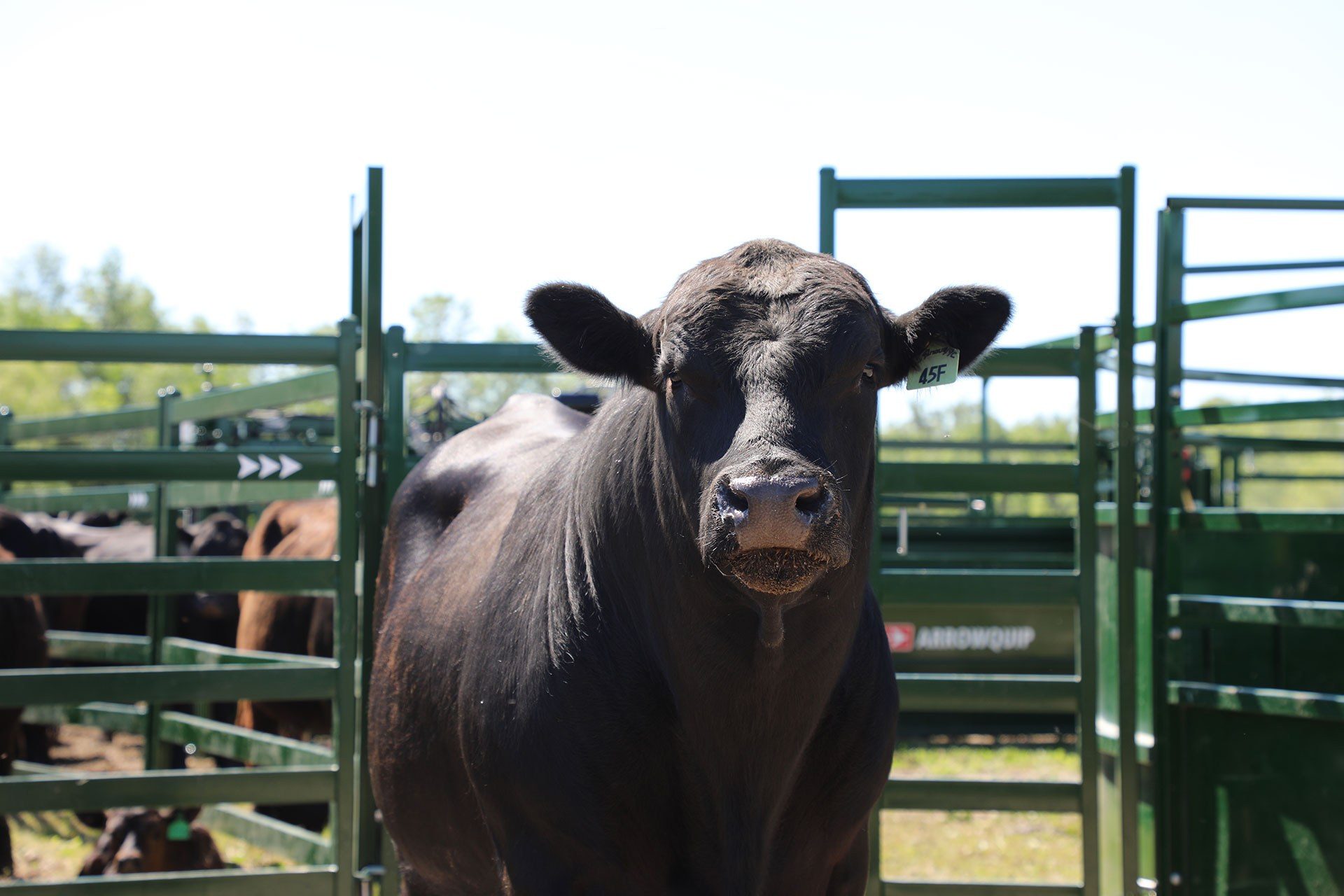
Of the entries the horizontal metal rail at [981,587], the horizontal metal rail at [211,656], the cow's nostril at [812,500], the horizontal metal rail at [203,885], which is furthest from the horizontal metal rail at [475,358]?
the cow's nostril at [812,500]

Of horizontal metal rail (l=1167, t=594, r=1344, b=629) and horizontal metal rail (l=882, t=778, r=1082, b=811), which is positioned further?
horizontal metal rail (l=882, t=778, r=1082, b=811)

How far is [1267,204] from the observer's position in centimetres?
483

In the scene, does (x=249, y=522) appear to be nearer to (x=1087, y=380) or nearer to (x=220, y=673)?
(x=220, y=673)

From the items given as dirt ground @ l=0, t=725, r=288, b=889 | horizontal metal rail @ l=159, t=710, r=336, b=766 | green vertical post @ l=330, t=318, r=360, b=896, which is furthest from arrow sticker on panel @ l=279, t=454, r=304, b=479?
dirt ground @ l=0, t=725, r=288, b=889

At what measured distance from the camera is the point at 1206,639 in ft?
17.8

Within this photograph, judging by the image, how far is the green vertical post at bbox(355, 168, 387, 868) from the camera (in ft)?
16.7

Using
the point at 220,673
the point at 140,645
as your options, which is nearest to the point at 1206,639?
the point at 220,673

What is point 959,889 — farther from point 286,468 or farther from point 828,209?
point 286,468

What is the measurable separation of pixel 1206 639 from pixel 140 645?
596cm

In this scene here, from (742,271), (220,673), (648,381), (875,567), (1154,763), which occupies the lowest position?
(1154,763)

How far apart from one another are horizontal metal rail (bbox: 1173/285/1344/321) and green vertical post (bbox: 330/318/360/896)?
3455 millimetres

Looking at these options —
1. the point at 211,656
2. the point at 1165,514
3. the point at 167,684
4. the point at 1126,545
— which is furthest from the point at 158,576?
the point at 1165,514

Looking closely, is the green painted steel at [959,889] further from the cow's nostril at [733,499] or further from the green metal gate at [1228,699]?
the cow's nostril at [733,499]

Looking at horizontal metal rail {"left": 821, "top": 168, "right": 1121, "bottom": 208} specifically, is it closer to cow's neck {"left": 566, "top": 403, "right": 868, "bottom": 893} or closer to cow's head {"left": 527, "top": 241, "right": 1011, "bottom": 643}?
cow's head {"left": 527, "top": 241, "right": 1011, "bottom": 643}
